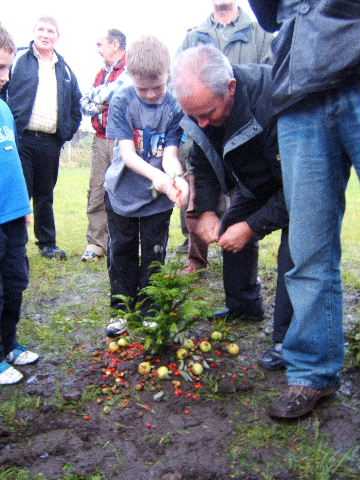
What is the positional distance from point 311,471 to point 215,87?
188cm

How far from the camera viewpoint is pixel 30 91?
225 inches

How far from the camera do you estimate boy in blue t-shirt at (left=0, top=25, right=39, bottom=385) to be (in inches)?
127

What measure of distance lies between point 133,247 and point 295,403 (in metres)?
1.60

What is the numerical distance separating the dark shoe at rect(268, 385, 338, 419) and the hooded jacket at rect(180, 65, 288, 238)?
94 cm

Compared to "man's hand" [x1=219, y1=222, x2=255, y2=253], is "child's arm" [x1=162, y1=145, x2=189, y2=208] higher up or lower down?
higher up

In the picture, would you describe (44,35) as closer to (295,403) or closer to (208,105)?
(208,105)

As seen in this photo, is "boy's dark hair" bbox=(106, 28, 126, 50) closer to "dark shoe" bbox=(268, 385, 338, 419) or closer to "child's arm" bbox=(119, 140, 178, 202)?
"child's arm" bbox=(119, 140, 178, 202)

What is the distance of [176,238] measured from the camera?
7.24 metres

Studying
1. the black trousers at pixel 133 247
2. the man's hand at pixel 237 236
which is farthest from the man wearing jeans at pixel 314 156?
the black trousers at pixel 133 247

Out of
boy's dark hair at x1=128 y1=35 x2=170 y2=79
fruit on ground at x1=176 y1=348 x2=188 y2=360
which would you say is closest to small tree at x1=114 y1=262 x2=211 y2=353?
fruit on ground at x1=176 y1=348 x2=188 y2=360

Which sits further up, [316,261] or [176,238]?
[316,261]

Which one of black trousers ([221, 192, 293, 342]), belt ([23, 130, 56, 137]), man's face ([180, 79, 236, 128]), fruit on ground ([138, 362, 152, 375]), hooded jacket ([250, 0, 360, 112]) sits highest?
hooded jacket ([250, 0, 360, 112])

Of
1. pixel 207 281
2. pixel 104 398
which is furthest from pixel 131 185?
pixel 207 281

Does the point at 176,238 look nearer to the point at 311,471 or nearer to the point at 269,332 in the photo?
the point at 269,332
